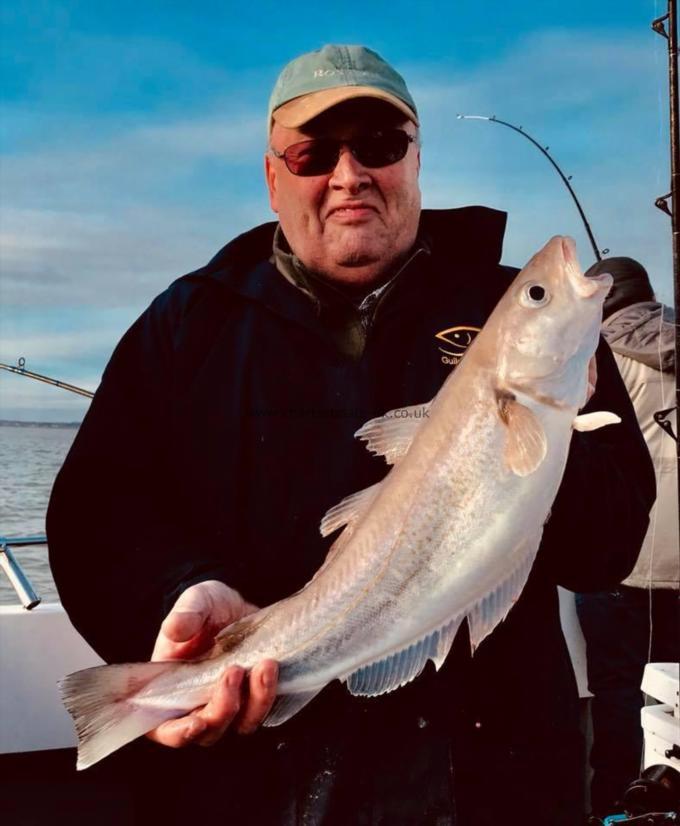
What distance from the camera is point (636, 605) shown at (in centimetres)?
495

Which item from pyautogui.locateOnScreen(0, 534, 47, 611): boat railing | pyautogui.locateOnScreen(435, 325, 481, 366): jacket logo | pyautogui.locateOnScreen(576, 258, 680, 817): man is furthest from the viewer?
pyautogui.locateOnScreen(576, 258, 680, 817): man

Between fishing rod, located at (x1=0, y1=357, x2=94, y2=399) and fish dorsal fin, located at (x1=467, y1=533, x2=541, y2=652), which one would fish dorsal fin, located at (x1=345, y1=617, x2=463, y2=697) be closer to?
fish dorsal fin, located at (x1=467, y1=533, x2=541, y2=652)

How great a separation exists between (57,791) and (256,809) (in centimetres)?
231

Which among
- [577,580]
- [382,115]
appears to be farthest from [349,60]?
[577,580]

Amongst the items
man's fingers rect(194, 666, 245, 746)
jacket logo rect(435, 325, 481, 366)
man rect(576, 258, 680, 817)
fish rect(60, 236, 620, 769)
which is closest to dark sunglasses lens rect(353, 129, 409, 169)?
jacket logo rect(435, 325, 481, 366)

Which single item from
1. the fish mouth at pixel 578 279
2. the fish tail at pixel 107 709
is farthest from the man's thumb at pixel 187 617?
the fish mouth at pixel 578 279

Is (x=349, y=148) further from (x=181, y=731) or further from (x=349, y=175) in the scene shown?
(x=181, y=731)

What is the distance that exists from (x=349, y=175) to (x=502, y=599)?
1369 millimetres

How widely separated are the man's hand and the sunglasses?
1.32 m

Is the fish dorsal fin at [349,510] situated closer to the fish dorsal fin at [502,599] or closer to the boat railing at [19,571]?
the fish dorsal fin at [502,599]

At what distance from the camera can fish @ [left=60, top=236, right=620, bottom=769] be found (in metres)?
1.94

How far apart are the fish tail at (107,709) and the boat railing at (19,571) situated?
79.5 inches

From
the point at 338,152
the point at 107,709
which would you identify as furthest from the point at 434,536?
the point at 338,152

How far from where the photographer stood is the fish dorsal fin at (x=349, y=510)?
82.8 inches
